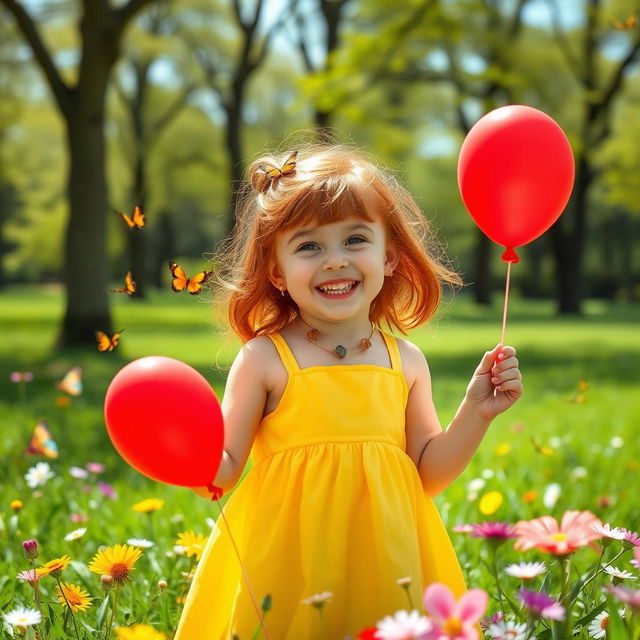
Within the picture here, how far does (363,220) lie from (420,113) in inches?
926

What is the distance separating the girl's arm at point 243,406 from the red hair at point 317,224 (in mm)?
148

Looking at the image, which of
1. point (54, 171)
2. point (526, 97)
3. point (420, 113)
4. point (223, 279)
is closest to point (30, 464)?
point (223, 279)

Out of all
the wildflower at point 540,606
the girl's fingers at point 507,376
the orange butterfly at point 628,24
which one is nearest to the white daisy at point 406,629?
the wildflower at point 540,606

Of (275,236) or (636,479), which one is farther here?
(636,479)

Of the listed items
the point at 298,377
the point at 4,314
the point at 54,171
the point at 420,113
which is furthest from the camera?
the point at 54,171

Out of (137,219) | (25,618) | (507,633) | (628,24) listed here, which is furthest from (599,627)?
(628,24)

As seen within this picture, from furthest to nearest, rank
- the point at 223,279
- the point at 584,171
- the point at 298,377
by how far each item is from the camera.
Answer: the point at 584,171 → the point at 223,279 → the point at 298,377

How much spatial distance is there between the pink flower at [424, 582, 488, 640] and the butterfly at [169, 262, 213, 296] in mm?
745

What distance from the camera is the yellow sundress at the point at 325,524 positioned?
1.81m

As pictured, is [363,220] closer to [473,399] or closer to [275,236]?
[275,236]

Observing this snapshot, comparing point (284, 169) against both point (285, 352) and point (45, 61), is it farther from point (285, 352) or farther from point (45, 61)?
point (45, 61)

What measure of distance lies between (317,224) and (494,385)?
50 centimetres

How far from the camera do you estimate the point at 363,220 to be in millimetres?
1979

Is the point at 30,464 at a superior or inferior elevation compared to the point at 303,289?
inferior
